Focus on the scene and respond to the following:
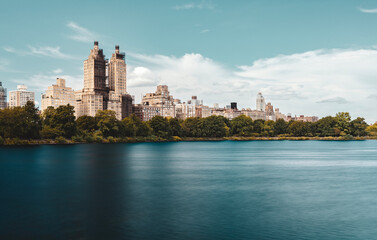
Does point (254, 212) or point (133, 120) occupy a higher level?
point (133, 120)

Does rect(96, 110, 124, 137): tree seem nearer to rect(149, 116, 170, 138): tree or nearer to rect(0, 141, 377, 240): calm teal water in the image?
rect(149, 116, 170, 138): tree

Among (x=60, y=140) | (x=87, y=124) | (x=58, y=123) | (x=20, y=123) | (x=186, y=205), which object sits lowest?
(x=186, y=205)

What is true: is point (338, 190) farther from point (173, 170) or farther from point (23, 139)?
point (23, 139)

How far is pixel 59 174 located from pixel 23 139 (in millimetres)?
75208

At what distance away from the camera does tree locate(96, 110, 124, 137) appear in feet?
493

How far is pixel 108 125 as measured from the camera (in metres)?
152

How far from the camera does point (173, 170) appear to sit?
196ft

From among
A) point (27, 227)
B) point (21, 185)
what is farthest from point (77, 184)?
point (27, 227)

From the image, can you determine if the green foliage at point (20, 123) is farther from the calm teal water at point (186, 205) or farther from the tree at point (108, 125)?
the calm teal water at point (186, 205)

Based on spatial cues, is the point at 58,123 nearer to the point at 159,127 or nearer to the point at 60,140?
the point at 60,140

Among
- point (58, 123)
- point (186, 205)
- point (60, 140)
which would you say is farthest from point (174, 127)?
point (186, 205)

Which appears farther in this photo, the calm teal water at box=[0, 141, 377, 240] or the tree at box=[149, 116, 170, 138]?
the tree at box=[149, 116, 170, 138]

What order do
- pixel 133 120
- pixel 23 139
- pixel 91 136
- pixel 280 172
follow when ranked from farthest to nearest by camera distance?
1. pixel 133 120
2. pixel 91 136
3. pixel 23 139
4. pixel 280 172

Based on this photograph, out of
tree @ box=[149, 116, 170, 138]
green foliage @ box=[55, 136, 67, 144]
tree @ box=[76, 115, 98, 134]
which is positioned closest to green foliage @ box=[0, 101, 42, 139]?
green foliage @ box=[55, 136, 67, 144]
